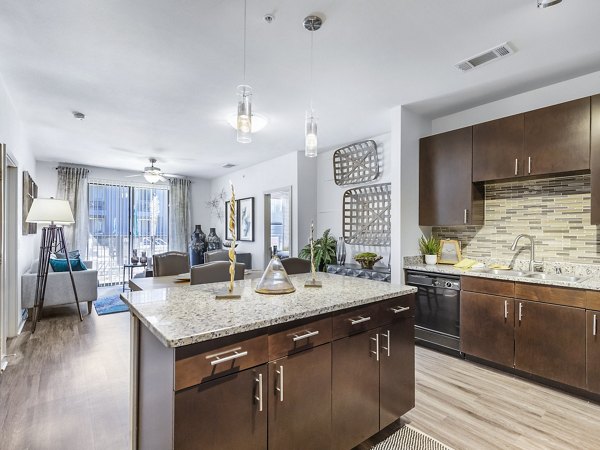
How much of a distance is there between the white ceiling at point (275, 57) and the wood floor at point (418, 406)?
257cm

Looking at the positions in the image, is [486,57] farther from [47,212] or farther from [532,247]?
[47,212]

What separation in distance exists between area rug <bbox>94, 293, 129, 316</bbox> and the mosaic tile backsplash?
488cm

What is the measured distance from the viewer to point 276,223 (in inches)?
276

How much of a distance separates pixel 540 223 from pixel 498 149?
82cm

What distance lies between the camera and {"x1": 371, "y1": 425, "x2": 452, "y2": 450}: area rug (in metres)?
1.88

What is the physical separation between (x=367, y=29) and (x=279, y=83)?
1.01 metres

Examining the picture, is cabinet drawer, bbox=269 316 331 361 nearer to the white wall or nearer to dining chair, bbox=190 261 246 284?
dining chair, bbox=190 261 246 284

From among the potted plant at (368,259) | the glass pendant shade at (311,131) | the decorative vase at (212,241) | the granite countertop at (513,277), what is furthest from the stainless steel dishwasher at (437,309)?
the decorative vase at (212,241)

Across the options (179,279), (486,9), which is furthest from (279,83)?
(179,279)

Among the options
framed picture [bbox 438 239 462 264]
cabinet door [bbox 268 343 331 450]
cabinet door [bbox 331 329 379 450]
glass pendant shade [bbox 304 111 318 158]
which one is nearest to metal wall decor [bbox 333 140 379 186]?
framed picture [bbox 438 239 462 264]

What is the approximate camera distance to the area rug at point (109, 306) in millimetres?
4838

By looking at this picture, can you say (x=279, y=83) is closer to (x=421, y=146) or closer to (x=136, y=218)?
(x=421, y=146)

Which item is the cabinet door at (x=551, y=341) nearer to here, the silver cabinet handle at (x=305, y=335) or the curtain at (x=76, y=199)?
the silver cabinet handle at (x=305, y=335)

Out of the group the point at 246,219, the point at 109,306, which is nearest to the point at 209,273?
the point at 109,306
